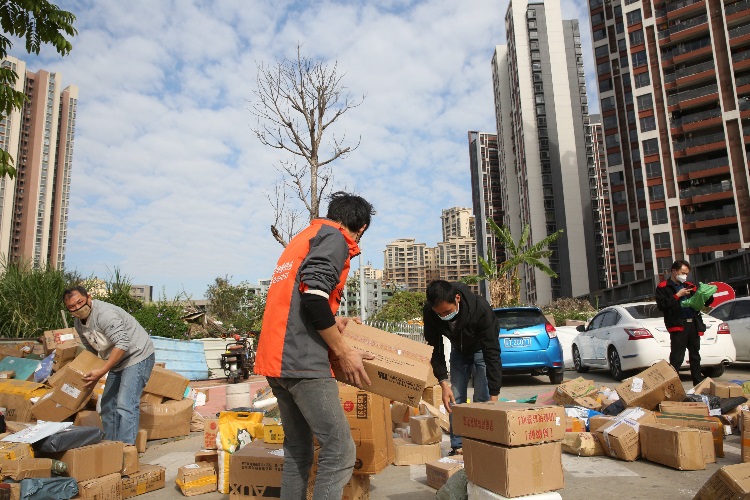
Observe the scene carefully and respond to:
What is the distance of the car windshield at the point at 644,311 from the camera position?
10.0m

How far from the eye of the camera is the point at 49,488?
12.7ft

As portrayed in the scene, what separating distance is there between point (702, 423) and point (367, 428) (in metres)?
3.41

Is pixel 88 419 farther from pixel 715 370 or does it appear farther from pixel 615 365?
pixel 715 370

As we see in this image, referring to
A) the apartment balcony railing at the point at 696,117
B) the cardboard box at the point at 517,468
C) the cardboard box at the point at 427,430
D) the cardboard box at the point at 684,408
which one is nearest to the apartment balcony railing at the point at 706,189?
the apartment balcony railing at the point at 696,117

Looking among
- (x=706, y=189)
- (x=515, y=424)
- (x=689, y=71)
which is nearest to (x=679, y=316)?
(x=515, y=424)

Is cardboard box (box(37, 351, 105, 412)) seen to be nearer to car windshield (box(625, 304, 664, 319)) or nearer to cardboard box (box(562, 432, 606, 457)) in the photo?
cardboard box (box(562, 432, 606, 457))

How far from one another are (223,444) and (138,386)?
137cm

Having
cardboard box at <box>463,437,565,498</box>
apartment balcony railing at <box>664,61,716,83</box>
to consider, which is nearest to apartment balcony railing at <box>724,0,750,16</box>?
apartment balcony railing at <box>664,61,716,83</box>

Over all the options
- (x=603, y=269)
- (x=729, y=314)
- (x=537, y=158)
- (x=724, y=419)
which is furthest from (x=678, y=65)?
(x=724, y=419)

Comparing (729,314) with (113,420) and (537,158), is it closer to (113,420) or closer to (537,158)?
(113,420)

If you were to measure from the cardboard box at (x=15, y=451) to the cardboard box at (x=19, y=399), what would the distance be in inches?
99.6

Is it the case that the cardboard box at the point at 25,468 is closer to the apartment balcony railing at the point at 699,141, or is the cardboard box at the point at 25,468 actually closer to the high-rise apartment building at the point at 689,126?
the high-rise apartment building at the point at 689,126

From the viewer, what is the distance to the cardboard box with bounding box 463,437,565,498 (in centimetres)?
295

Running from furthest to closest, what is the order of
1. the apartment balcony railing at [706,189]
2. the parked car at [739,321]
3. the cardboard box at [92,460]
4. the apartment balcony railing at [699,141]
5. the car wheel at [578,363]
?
the apartment balcony railing at [699,141]
the apartment balcony railing at [706,189]
the car wheel at [578,363]
the parked car at [739,321]
the cardboard box at [92,460]
